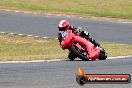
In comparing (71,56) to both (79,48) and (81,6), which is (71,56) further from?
(81,6)

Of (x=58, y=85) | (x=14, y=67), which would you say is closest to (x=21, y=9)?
(x=14, y=67)

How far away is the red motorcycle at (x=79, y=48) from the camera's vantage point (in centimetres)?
1658

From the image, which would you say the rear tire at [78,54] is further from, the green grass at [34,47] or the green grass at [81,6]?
the green grass at [81,6]

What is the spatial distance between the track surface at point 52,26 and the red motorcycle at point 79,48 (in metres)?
8.20

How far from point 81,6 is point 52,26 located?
260 inches

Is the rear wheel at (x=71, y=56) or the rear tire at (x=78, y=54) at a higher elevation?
the rear tire at (x=78, y=54)

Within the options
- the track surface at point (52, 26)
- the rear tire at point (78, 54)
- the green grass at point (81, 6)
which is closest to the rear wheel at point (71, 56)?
the rear tire at point (78, 54)

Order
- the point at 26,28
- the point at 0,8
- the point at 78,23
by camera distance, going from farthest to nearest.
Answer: the point at 0,8 < the point at 78,23 < the point at 26,28

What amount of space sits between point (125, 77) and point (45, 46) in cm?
1296

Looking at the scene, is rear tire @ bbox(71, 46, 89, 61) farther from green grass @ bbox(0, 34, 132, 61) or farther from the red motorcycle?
green grass @ bbox(0, 34, 132, 61)

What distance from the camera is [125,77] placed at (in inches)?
390

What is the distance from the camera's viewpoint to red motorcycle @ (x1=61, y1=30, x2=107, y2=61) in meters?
16.6

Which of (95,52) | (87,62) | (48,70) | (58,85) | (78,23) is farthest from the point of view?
(78,23)

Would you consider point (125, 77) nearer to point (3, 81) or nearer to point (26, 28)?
point (3, 81)
